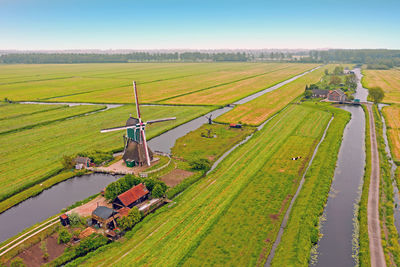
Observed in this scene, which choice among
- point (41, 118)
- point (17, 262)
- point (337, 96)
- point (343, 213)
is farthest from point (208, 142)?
point (337, 96)

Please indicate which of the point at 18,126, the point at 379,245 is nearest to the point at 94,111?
the point at 18,126

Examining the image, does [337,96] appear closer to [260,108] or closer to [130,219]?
[260,108]

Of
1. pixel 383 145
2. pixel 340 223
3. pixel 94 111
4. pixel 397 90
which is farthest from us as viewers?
pixel 397 90

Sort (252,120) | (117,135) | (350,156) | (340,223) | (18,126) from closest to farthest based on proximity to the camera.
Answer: (340,223) → (350,156) → (117,135) → (18,126) → (252,120)

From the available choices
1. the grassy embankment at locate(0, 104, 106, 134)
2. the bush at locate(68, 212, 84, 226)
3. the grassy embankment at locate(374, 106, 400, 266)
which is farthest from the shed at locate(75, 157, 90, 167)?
the grassy embankment at locate(374, 106, 400, 266)

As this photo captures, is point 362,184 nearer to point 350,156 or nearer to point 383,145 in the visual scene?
point 350,156

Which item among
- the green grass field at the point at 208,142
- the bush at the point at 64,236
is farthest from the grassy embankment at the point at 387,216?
the bush at the point at 64,236
